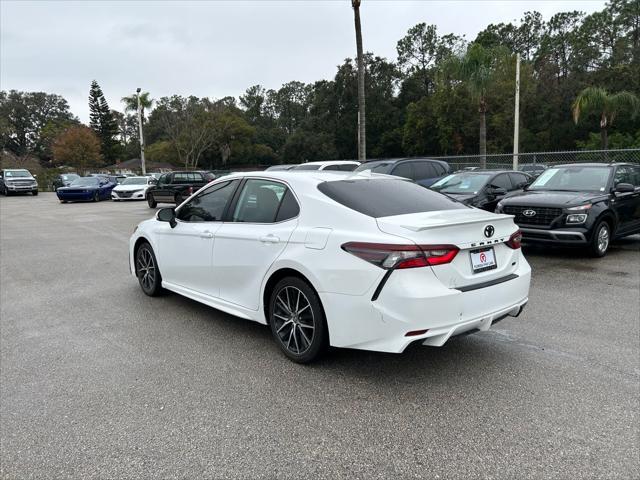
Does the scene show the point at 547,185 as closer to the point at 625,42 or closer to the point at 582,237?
the point at 582,237

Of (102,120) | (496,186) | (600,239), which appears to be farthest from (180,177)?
(102,120)

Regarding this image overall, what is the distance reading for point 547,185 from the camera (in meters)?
9.69

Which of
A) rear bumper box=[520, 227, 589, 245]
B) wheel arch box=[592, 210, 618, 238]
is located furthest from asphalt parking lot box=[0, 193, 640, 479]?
wheel arch box=[592, 210, 618, 238]

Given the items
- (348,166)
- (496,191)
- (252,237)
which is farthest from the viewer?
(348,166)

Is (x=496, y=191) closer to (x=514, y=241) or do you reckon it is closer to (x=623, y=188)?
(x=623, y=188)

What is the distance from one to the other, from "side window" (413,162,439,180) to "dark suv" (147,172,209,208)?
10.4 metres

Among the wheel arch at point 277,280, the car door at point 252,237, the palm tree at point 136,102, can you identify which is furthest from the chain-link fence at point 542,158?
the palm tree at point 136,102

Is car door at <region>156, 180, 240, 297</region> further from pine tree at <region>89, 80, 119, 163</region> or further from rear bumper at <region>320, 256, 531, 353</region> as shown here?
pine tree at <region>89, 80, 119, 163</region>

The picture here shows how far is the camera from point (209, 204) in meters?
5.25

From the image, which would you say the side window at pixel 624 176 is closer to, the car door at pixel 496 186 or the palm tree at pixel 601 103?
the car door at pixel 496 186

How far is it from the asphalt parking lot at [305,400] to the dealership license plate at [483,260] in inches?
33.7

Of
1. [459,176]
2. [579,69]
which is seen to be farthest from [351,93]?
[459,176]

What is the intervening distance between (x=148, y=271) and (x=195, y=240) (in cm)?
144

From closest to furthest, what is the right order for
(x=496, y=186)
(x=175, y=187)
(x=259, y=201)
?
1. (x=259, y=201)
2. (x=496, y=186)
3. (x=175, y=187)
